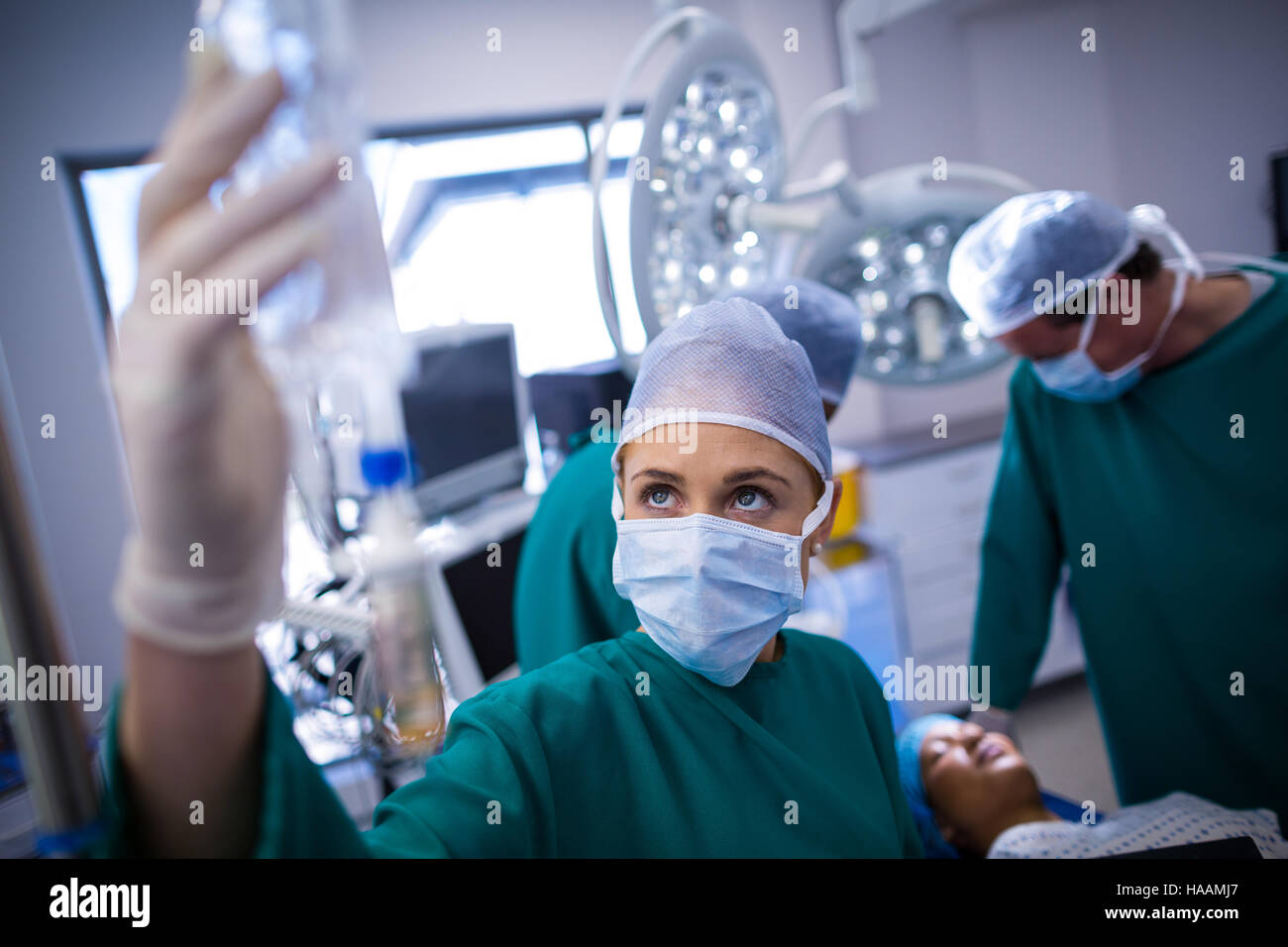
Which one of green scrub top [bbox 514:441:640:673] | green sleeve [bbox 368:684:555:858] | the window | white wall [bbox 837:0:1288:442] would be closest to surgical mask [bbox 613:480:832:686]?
green sleeve [bbox 368:684:555:858]

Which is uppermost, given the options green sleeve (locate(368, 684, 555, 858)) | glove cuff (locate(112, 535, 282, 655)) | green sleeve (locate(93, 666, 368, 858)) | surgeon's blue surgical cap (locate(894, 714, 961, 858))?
glove cuff (locate(112, 535, 282, 655))

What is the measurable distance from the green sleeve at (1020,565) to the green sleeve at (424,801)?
99cm

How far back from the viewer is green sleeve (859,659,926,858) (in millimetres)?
878

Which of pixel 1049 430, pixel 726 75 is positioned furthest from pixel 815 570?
pixel 726 75

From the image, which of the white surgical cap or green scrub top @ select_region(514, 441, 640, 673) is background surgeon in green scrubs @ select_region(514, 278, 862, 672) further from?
the white surgical cap

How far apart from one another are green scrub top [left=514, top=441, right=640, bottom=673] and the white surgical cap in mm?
629

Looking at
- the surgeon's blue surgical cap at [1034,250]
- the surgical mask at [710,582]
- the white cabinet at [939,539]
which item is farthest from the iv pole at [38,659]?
the white cabinet at [939,539]

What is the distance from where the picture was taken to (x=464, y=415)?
2248 millimetres

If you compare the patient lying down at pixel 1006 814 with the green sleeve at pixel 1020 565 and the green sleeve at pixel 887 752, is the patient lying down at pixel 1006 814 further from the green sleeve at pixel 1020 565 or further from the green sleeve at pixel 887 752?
the green sleeve at pixel 887 752

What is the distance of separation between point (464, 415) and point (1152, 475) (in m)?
1.75

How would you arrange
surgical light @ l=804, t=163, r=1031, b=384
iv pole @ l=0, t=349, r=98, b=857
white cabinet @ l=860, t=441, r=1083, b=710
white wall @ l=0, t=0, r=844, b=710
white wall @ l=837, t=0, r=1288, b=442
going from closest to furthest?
iv pole @ l=0, t=349, r=98, b=857 → white wall @ l=0, t=0, r=844, b=710 → white wall @ l=837, t=0, r=1288, b=442 → surgical light @ l=804, t=163, r=1031, b=384 → white cabinet @ l=860, t=441, r=1083, b=710

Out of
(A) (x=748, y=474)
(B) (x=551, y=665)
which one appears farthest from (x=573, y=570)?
(A) (x=748, y=474)

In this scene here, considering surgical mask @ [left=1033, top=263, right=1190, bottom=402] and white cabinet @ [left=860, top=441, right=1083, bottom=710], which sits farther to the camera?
white cabinet @ [left=860, top=441, right=1083, bottom=710]

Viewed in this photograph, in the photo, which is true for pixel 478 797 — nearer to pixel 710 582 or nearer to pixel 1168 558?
pixel 710 582
